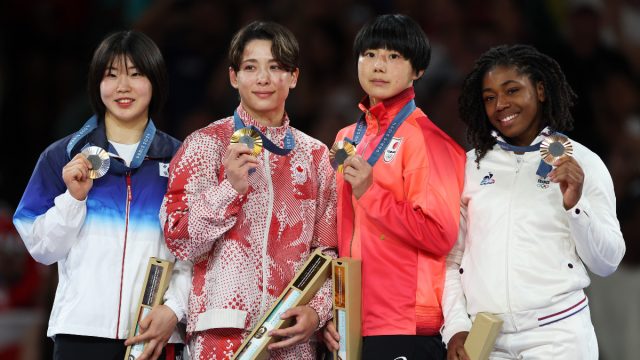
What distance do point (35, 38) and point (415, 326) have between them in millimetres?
4557

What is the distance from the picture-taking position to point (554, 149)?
3.40 m

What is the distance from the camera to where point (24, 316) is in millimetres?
6230

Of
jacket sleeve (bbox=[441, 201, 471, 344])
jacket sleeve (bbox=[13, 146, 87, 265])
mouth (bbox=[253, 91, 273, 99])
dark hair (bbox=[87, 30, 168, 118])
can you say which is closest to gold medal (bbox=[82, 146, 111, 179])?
jacket sleeve (bbox=[13, 146, 87, 265])

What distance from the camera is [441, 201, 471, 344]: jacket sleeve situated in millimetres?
3568

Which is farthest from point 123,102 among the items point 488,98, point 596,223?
point 596,223

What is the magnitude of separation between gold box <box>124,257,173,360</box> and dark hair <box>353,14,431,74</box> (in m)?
1.09

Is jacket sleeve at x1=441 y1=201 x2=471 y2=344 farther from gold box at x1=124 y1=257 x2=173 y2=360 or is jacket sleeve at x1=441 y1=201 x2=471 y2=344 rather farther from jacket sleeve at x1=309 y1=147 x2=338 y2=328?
gold box at x1=124 y1=257 x2=173 y2=360

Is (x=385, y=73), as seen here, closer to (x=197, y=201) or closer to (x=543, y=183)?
(x=543, y=183)

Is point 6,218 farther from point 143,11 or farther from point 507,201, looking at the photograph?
point 507,201

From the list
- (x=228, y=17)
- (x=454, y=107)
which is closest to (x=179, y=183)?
(x=454, y=107)

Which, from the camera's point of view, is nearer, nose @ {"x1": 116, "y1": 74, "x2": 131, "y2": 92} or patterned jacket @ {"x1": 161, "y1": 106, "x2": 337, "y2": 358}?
patterned jacket @ {"x1": 161, "y1": 106, "x2": 337, "y2": 358}

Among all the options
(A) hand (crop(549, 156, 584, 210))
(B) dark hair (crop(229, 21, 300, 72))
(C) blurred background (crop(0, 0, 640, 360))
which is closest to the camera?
(A) hand (crop(549, 156, 584, 210))

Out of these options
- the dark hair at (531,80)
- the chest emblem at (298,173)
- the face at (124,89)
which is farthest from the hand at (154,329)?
the dark hair at (531,80)

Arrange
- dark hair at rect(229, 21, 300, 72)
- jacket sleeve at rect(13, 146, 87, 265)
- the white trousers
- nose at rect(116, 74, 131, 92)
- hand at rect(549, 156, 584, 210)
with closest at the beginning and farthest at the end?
hand at rect(549, 156, 584, 210) < the white trousers < jacket sleeve at rect(13, 146, 87, 265) < dark hair at rect(229, 21, 300, 72) < nose at rect(116, 74, 131, 92)
